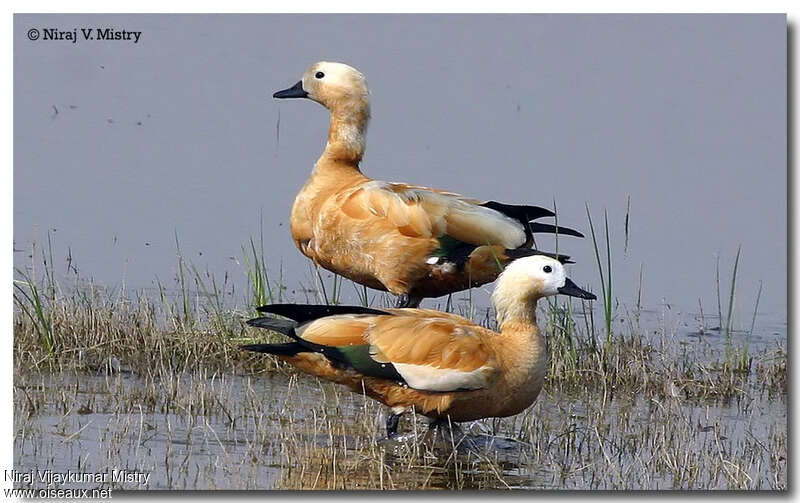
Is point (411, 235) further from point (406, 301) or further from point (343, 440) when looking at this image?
point (343, 440)

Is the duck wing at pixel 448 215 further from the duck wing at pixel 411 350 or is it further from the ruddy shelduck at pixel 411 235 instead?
the duck wing at pixel 411 350

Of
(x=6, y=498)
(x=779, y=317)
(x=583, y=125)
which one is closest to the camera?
(x=6, y=498)

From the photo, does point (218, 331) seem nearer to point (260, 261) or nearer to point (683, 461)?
point (260, 261)

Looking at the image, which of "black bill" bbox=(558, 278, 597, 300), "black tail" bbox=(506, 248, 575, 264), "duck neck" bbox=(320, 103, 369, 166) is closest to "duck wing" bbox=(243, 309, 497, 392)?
"black bill" bbox=(558, 278, 597, 300)

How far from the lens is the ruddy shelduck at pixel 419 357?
7641 mm

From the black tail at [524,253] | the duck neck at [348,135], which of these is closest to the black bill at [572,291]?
the black tail at [524,253]

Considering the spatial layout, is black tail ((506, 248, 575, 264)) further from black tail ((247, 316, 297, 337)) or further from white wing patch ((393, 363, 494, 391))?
black tail ((247, 316, 297, 337))

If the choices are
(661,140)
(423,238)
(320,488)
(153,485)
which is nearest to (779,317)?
(661,140)

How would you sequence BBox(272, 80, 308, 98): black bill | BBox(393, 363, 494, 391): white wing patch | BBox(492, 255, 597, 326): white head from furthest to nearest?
BBox(272, 80, 308, 98): black bill → BBox(492, 255, 597, 326): white head → BBox(393, 363, 494, 391): white wing patch

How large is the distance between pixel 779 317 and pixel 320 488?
287cm

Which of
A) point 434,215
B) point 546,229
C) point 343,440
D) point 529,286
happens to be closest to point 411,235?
point 434,215

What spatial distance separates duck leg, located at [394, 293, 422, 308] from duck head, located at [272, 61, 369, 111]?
122 cm

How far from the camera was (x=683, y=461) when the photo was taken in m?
7.55

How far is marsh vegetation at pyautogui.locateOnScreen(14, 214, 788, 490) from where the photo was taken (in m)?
7.47
